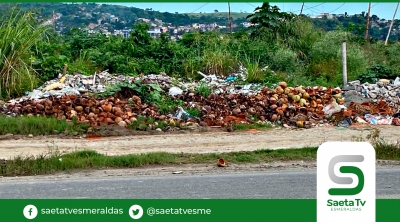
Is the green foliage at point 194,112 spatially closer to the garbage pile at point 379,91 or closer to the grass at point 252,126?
the grass at point 252,126

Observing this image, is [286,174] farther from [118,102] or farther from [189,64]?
[189,64]

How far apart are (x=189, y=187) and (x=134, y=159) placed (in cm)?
283

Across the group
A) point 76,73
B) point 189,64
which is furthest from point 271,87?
point 76,73

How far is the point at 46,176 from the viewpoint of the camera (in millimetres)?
9539

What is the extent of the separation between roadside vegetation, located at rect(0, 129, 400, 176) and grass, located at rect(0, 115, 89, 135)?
8.85ft

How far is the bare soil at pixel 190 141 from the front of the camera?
12445mm

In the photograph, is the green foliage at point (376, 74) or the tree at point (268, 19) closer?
the green foliage at point (376, 74)

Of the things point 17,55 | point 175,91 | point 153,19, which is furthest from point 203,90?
point 153,19

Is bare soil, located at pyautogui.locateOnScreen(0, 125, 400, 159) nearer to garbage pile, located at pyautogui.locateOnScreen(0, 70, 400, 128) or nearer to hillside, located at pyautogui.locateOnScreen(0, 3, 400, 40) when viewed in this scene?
garbage pile, located at pyautogui.locateOnScreen(0, 70, 400, 128)

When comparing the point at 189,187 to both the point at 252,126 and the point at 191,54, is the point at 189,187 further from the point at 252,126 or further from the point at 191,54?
the point at 191,54

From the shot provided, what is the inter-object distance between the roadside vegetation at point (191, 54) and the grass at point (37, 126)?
257 cm

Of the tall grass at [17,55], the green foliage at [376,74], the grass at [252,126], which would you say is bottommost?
the grass at [252,126]

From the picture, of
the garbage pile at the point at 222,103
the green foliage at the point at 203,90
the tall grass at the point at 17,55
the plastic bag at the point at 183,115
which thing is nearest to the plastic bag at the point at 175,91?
the garbage pile at the point at 222,103

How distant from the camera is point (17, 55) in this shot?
53.9 ft
